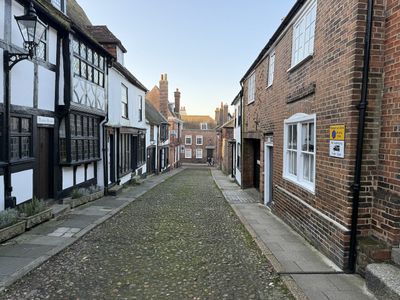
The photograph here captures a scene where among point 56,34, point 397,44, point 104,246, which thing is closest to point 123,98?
point 56,34

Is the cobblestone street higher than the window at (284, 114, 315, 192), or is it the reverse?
the window at (284, 114, 315, 192)

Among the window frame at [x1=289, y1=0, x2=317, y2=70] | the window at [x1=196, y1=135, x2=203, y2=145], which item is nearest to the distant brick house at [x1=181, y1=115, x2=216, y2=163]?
the window at [x1=196, y1=135, x2=203, y2=145]

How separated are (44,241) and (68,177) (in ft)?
13.8

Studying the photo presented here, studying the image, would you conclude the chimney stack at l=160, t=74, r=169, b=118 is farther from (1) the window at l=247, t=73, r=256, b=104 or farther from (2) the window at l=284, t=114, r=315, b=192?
(2) the window at l=284, t=114, r=315, b=192

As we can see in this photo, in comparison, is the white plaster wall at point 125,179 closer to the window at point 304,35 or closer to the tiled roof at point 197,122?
the window at point 304,35

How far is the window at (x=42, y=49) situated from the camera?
8461 millimetres

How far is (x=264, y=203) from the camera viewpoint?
12.0 m

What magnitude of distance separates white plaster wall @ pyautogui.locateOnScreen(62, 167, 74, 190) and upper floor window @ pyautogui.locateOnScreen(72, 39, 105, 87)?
3.03 metres

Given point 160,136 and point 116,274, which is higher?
point 160,136

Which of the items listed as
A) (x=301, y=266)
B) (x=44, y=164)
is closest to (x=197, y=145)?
(x=44, y=164)

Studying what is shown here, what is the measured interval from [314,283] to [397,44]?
3.45 metres

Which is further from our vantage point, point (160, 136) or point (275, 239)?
point (160, 136)

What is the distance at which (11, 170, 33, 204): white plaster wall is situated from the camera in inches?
292

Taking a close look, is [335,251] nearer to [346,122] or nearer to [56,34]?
[346,122]
